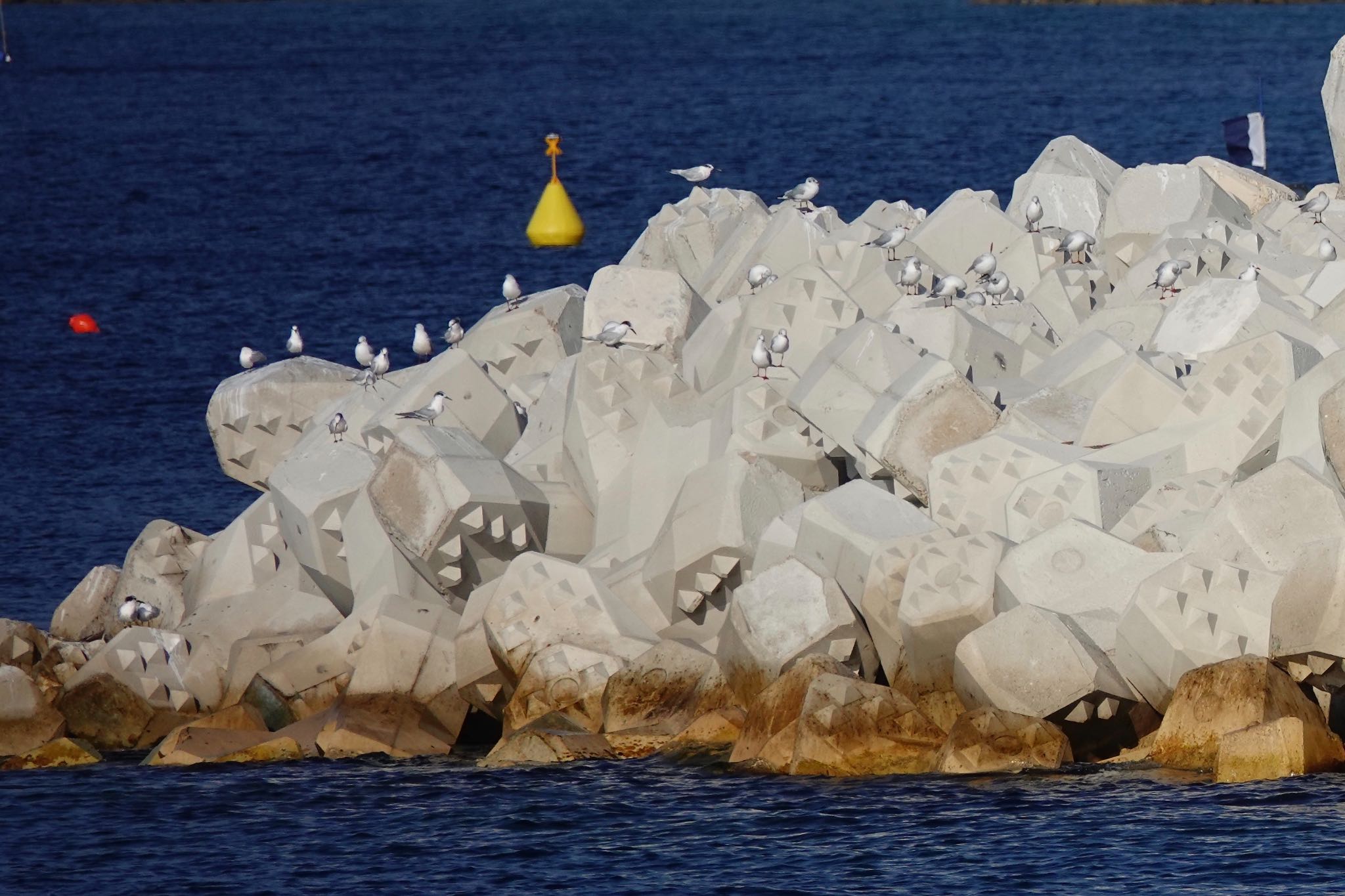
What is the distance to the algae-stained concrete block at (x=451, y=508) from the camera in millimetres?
18703

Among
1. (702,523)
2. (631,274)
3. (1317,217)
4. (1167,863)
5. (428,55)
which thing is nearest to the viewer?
(1167,863)

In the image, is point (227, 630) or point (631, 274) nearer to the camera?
point (227, 630)

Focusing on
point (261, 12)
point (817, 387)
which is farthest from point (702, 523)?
point (261, 12)

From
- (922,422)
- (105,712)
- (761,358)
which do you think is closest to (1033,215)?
(761,358)

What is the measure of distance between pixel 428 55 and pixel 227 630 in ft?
320

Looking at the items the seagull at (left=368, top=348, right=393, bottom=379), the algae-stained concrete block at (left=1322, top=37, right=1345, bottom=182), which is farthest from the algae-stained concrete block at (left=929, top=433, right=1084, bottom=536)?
the algae-stained concrete block at (left=1322, top=37, right=1345, bottom=182)

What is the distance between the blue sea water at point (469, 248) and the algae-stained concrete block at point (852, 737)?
26 centimetres

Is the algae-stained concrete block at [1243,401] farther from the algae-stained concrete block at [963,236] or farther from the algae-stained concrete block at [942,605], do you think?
the algae-stained concrete block at [963,236]

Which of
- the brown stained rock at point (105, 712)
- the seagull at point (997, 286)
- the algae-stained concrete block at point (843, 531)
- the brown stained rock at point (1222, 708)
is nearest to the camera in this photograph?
the brown stained rock at point (1222, 708)

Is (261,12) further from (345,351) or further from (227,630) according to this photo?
(227,630)

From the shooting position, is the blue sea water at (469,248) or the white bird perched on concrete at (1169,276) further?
the white bird perched on concrete at (1169,276)

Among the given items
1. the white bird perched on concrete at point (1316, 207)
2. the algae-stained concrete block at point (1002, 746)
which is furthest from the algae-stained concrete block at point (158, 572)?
the white bird perched on concrete at point (1316, 207)

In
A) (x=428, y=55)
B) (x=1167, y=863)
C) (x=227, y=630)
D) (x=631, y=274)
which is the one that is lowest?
(x=1167, y=863)

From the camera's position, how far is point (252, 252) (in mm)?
48219
